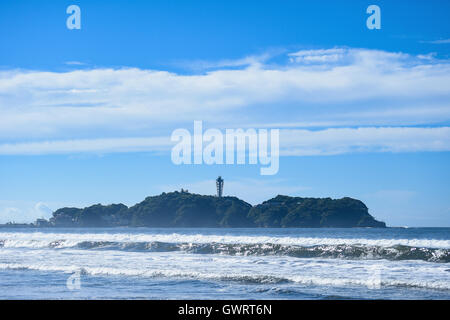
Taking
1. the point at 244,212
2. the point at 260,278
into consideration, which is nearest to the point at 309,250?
the point at 260,278

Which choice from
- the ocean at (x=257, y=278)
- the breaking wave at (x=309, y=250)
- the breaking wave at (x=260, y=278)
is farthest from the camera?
the breaking wave at (x=309, y=250)

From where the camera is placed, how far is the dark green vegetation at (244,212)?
120m

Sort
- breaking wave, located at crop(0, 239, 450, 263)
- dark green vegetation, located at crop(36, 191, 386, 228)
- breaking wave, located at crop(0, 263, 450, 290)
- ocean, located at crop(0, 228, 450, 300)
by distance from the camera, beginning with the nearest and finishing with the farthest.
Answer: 1. ocean, located at crop(0, 228, 450, 300)
2. breaking wave, located at crop(0, 263, 450, 290)
3. breaking wave, located at crop(0, 239, 450, 263)
4. dark green vegetation, located at crop(36, 191, 386, 228)

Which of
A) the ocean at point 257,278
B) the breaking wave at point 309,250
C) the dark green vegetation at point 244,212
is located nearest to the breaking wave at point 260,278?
the ocean at point 257,278

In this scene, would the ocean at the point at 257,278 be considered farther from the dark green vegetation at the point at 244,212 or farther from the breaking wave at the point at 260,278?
the dark green vegetation at the point at 244,212

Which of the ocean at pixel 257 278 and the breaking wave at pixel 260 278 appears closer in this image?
the ocean at pixel 257 278

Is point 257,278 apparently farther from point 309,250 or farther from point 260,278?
point 309,250

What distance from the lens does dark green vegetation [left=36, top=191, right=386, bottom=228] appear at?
120375mm

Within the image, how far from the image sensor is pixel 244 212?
130 m

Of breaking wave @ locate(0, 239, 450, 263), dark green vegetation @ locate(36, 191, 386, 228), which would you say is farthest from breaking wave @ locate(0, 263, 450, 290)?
dark green vegetation @ locate(36, 191, 386, 228)

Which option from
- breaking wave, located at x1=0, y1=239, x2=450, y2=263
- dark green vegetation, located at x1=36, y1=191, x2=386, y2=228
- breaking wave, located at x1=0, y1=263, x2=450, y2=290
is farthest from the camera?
dark green vegetation, located at x1=36, y1=191, x2=386, y2=228

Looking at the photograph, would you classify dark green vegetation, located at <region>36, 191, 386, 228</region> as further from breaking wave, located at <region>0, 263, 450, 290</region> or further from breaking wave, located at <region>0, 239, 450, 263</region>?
breaking wave, located at <region>0, 263, 450, 290</region>

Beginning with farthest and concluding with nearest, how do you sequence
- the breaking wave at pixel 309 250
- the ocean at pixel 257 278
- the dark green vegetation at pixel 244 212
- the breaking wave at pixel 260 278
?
the dark green vegetation at pixel 244 212 < the breaking wave at pixel 309 250 < the breaking wave at pixel 260 278 < the ocean at pixel 257 278
